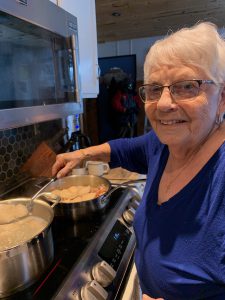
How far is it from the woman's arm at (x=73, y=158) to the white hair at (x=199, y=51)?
1.64ft

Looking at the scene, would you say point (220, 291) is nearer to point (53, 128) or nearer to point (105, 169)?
point (105, 169)

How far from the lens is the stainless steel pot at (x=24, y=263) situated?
512mm

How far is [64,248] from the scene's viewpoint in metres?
0.71

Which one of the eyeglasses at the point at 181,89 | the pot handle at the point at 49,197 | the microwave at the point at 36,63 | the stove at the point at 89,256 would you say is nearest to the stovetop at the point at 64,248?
the stove at the point at 89,256

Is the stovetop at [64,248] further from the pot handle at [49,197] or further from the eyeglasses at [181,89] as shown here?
the eyeglasses at [181,89]

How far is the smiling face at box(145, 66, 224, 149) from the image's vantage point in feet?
1.77

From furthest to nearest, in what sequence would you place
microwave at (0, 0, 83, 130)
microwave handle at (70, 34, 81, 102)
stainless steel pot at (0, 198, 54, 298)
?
microwave handle at (70, 34, 81, 102) → microwave at (0, 0, 83, 130) → stainless steel pot at (0, 198, 54, 298)

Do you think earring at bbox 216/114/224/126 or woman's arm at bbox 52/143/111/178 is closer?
earring at bbox 216/114/224/126

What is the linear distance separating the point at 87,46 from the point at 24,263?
3.66 feet

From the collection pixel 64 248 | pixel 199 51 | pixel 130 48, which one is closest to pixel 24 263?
pixel 64 248

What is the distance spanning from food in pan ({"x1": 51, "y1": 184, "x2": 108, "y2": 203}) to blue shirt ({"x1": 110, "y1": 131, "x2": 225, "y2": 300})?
11.6 inches

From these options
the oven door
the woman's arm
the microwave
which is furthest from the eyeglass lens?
the oven door

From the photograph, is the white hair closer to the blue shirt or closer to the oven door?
the blue shirt

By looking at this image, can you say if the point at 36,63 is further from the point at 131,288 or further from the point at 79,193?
the point at 131,288
